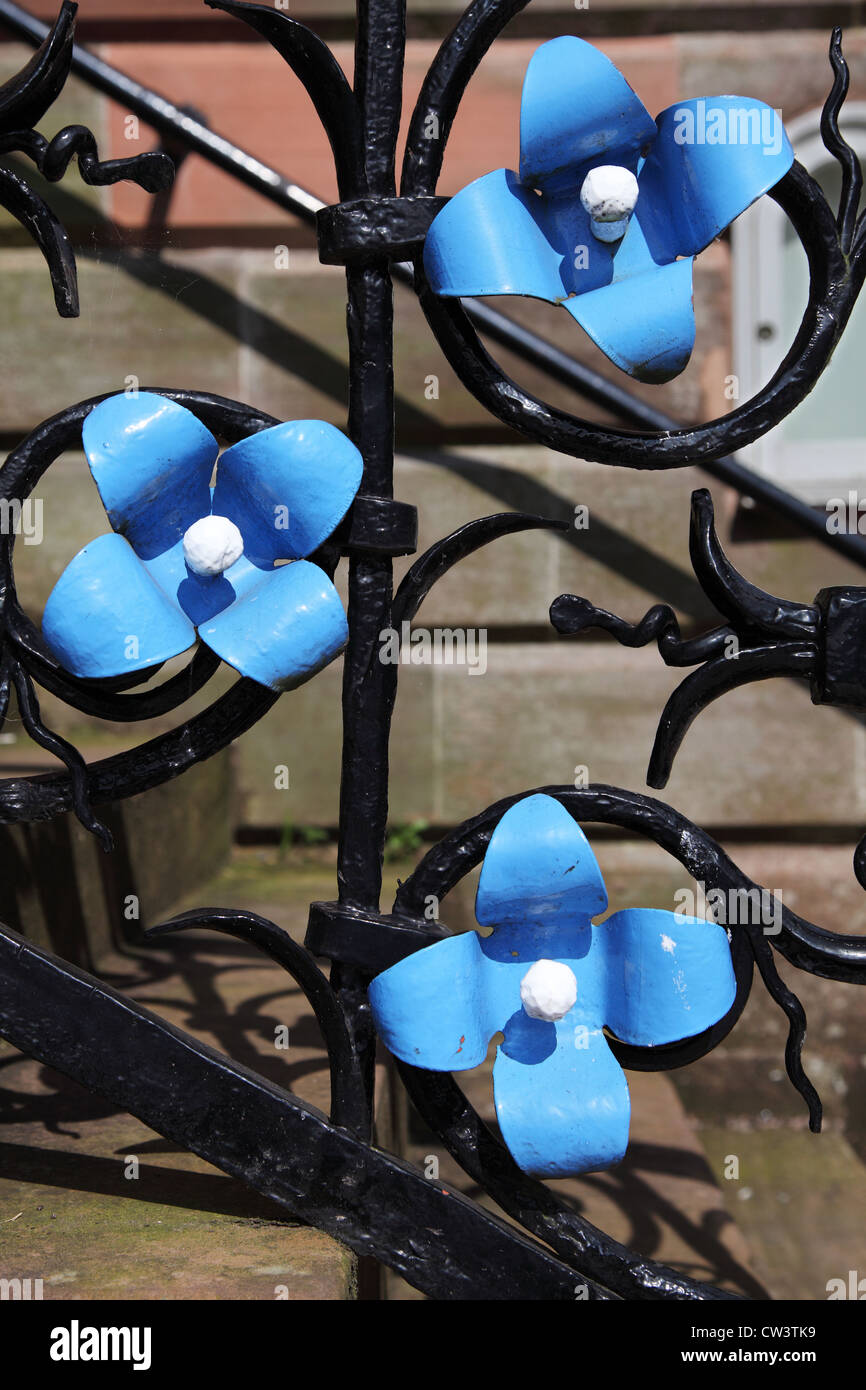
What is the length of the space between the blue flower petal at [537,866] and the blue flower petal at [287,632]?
22cm

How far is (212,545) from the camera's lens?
937mm

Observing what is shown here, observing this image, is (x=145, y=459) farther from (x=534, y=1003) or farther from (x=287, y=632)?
(x=534, y=1003)

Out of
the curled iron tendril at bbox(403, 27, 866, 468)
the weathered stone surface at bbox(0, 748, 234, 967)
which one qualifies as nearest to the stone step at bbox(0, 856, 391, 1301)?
the weathered stone surface at bbox(0, 748, 234, 967)

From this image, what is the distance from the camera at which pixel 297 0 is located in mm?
2547

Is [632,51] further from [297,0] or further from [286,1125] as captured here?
[286,1125]

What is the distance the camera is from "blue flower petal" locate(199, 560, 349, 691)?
3.08ft

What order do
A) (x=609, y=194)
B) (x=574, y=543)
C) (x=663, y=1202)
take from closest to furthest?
(x=609, y=194) < (x=663, y=1202) < (x=574, y=543)

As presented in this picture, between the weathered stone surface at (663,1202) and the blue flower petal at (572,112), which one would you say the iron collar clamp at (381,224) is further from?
the weathered stone surface at (663,1202)

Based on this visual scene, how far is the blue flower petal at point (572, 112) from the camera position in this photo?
918 mm

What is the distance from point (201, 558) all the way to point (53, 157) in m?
0.36

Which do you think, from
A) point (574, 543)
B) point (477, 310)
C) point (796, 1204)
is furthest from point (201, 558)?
point (796, 1204)

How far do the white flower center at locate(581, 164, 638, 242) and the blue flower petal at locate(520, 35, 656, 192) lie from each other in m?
0.03

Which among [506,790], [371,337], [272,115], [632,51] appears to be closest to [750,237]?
[632,51]

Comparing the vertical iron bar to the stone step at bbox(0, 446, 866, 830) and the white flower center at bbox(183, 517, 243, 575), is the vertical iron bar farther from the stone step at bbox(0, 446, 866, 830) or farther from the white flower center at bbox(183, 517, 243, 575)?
the stone step at bbox(0, 446, 866, 830)
